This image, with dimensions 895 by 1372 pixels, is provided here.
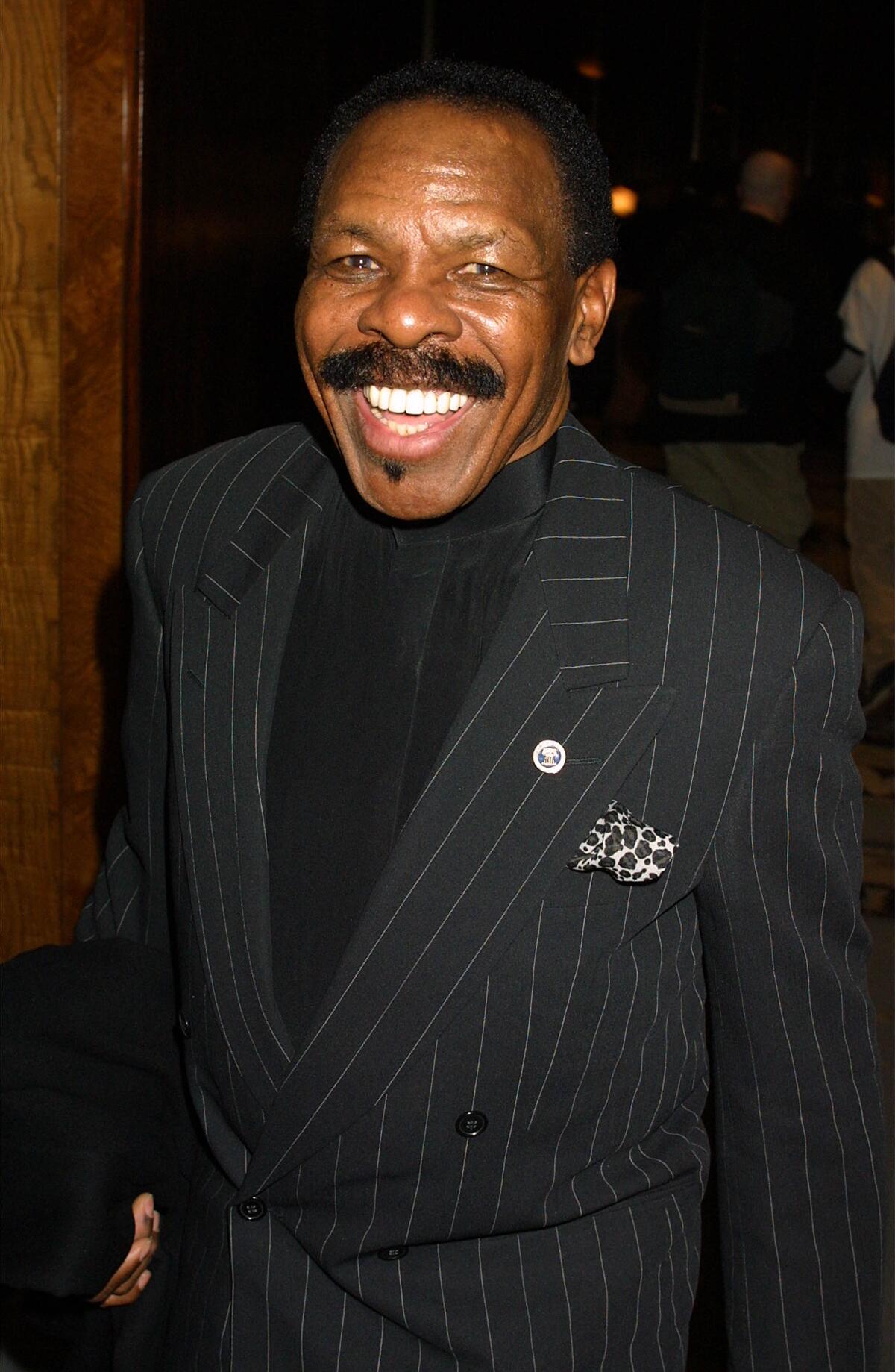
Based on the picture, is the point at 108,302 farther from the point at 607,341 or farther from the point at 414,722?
the point at 607,341

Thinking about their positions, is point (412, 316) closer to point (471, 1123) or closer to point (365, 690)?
point (365, 690)

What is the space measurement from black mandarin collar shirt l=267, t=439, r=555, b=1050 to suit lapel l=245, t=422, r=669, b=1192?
8cm

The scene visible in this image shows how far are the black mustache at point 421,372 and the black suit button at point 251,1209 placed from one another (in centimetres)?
80

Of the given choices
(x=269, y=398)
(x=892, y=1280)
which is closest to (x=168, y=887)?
(x=269, y=398)

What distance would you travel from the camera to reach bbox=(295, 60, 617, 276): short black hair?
4.37ft

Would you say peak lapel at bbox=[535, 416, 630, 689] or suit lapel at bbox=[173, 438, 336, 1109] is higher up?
peak lapel at bbox=[535, 416, 630, 689]

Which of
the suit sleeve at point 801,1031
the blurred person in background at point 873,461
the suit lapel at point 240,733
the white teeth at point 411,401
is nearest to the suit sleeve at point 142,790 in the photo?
the suit lapel at point 240,733

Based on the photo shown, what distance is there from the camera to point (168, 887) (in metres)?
1.65

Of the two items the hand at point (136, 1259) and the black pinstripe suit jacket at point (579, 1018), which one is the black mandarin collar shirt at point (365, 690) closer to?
the black pinstripe suit jacket at point (579, 1018)

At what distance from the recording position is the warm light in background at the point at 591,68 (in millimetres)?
7375

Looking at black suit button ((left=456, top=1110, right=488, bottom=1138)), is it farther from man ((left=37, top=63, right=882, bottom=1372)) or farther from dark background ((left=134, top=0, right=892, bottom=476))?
dark background ((left=134, top=0, right=892, bottom=476))

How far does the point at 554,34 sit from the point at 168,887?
6.53 m

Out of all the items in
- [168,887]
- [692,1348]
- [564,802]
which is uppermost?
[564,802]

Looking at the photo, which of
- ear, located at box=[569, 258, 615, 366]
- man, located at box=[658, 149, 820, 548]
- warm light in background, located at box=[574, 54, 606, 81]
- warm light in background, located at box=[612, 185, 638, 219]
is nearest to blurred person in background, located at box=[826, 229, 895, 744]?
man, located at box=[658, 149, 820, 548]
